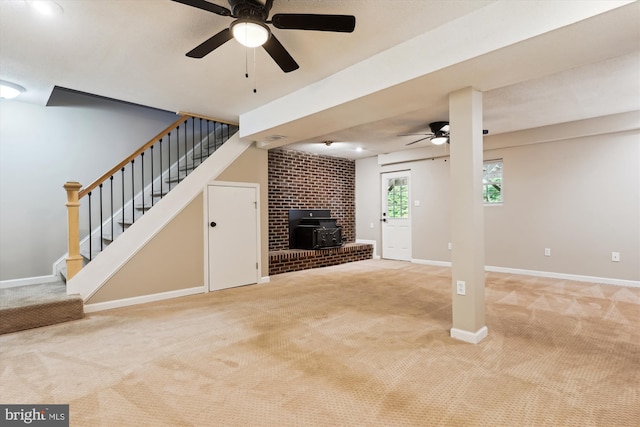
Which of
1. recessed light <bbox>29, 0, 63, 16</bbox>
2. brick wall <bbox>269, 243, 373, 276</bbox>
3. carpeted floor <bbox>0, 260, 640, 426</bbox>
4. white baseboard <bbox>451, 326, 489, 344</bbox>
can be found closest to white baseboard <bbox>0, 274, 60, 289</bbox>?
carpeted floor <bbox>0, 260, 640, 426</bbox>

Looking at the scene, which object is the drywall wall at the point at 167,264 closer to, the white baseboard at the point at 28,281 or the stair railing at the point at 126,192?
the stair railing at the point at 126,192

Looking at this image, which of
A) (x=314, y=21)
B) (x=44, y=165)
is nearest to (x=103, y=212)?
(x=44, y=165)

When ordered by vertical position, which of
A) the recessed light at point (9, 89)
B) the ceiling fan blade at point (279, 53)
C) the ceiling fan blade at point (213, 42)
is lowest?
the ceiling fan blade at point (279, 53)

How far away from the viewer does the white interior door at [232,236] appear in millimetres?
4559

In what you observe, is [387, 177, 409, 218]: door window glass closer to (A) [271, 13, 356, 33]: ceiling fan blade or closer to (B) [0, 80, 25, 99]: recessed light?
(A) [271, 13, 356, 33]: ceiling fan blade

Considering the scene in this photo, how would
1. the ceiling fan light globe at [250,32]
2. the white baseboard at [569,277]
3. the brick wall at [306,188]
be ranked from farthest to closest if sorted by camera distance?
the brick wall at [306,188]
the white baseboard at [569,277]
the ceiling fan light globe at [250,32]

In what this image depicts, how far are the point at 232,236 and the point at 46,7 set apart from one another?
10.5 feet

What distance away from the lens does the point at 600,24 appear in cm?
185

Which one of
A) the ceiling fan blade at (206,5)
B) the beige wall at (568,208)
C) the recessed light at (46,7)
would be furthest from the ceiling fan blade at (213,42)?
the beige wall at (568,208)

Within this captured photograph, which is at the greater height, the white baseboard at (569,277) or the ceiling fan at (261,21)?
the ceiling fan at (261,21)

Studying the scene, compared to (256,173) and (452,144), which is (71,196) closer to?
(256,173)

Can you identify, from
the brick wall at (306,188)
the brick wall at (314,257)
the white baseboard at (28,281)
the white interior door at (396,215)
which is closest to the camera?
the white baseboard at (28,281)

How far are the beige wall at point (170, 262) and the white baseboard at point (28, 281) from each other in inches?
44.4

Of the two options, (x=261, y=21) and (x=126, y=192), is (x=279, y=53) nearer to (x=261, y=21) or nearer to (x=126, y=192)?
(x=261, y=21)
